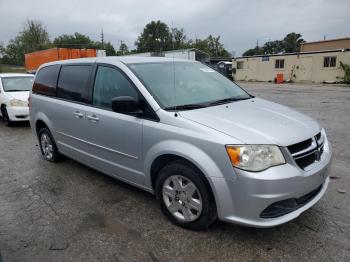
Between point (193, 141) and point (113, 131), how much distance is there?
1.19 metres

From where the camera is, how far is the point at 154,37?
7850 centimetres

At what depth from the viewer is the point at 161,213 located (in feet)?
11.3

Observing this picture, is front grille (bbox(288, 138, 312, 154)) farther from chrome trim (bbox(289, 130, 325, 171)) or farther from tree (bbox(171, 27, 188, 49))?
tree (bbox(171, 27, 188, 49))

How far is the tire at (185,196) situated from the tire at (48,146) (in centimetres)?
263

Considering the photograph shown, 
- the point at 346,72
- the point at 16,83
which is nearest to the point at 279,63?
the point at 346,72

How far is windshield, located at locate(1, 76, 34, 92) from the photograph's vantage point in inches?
364

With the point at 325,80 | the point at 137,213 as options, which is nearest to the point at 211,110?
the point at 137,213

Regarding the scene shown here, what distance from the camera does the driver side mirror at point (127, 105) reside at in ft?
10.3

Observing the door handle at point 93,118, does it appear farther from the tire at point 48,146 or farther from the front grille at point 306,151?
the front grille at point 306,151

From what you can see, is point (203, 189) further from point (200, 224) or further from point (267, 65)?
point (267, 65)

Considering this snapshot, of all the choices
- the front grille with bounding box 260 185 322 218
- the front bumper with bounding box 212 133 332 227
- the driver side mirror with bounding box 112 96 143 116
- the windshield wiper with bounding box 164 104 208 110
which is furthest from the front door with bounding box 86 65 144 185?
the front grille with bounding box 260 185 322 218

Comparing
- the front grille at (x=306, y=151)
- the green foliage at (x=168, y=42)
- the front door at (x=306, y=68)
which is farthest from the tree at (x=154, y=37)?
the front grille at (x=306, y=151)

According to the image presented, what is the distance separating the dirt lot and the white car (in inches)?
178

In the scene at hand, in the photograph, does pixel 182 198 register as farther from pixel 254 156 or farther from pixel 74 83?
pixel 74 83
